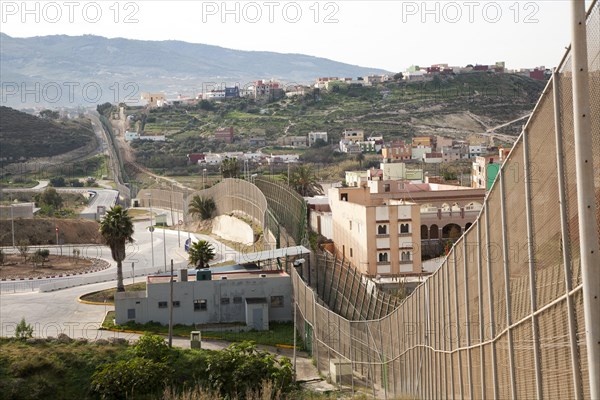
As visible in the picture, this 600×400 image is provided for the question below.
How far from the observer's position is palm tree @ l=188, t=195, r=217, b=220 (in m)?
69.2

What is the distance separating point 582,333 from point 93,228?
6464 centimetres

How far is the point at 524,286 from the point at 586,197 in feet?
6.81

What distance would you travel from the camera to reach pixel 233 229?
5900 cm

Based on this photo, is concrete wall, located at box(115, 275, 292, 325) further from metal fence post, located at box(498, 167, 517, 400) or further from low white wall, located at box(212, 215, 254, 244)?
metal fence post, located at box(498, 167, 517, 400)

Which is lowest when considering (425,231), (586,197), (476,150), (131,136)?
(425,231)

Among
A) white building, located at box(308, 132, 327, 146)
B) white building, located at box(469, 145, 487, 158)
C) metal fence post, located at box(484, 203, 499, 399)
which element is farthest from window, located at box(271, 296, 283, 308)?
white building, located at box(308, 132, 327, 146)

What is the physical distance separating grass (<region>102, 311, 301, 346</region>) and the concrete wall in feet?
1.17

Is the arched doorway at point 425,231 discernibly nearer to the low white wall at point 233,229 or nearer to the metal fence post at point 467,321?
the low white wall at point 233,229

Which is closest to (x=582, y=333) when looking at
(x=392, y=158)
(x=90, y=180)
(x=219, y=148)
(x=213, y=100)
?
(x=392, y=158)

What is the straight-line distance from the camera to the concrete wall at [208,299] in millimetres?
32875

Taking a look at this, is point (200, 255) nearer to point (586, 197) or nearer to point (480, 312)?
A: point (480, 312)

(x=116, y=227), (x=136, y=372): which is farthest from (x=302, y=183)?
(x=136, y=372)

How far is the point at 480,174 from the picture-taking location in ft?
224

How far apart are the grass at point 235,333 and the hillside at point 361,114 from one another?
101m
